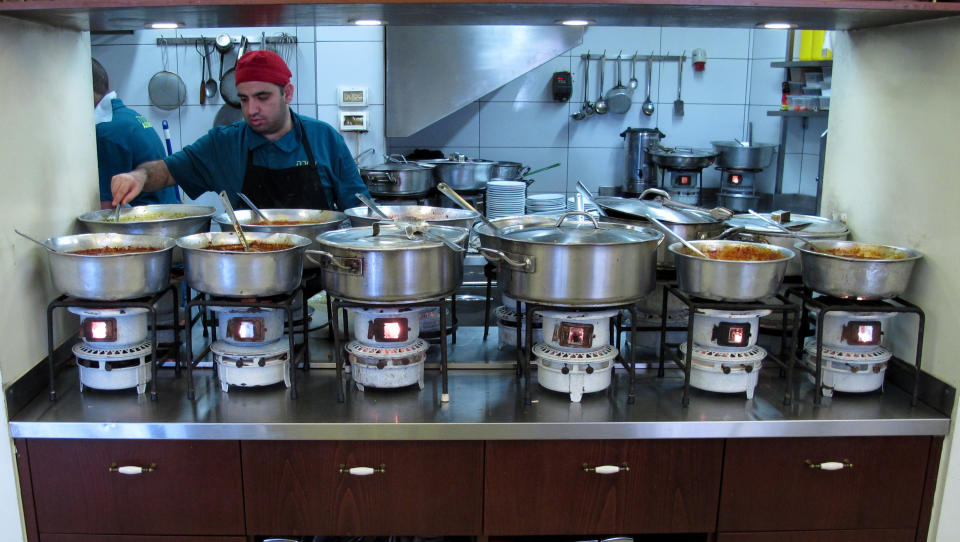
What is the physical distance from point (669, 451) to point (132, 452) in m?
1.27

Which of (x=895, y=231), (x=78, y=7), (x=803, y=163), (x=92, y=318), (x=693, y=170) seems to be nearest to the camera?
(x=78, y=7)

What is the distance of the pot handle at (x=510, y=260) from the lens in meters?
1.75

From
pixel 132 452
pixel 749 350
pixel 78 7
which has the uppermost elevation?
pixel 78 7

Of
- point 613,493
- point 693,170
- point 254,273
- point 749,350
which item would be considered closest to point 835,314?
point 749,350

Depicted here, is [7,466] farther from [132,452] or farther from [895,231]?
[895,231]

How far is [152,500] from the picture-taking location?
1.82 metres

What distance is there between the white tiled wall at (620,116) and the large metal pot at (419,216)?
306cm

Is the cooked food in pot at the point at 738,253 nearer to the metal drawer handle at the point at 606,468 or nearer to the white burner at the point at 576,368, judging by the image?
the white burner at the point at 576,368

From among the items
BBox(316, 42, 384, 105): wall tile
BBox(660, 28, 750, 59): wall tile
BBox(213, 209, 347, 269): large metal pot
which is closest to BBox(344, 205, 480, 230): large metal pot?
BBox(213, 209, 347, 269): large metal pot

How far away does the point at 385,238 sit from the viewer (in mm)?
1845

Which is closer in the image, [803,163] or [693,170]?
[693,170]

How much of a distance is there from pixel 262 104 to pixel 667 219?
161cm

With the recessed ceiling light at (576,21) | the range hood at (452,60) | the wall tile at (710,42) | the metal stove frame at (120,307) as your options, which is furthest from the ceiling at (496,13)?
the wall tile at (710,42)

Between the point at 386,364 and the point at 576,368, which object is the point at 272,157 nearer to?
the point at 386,364
